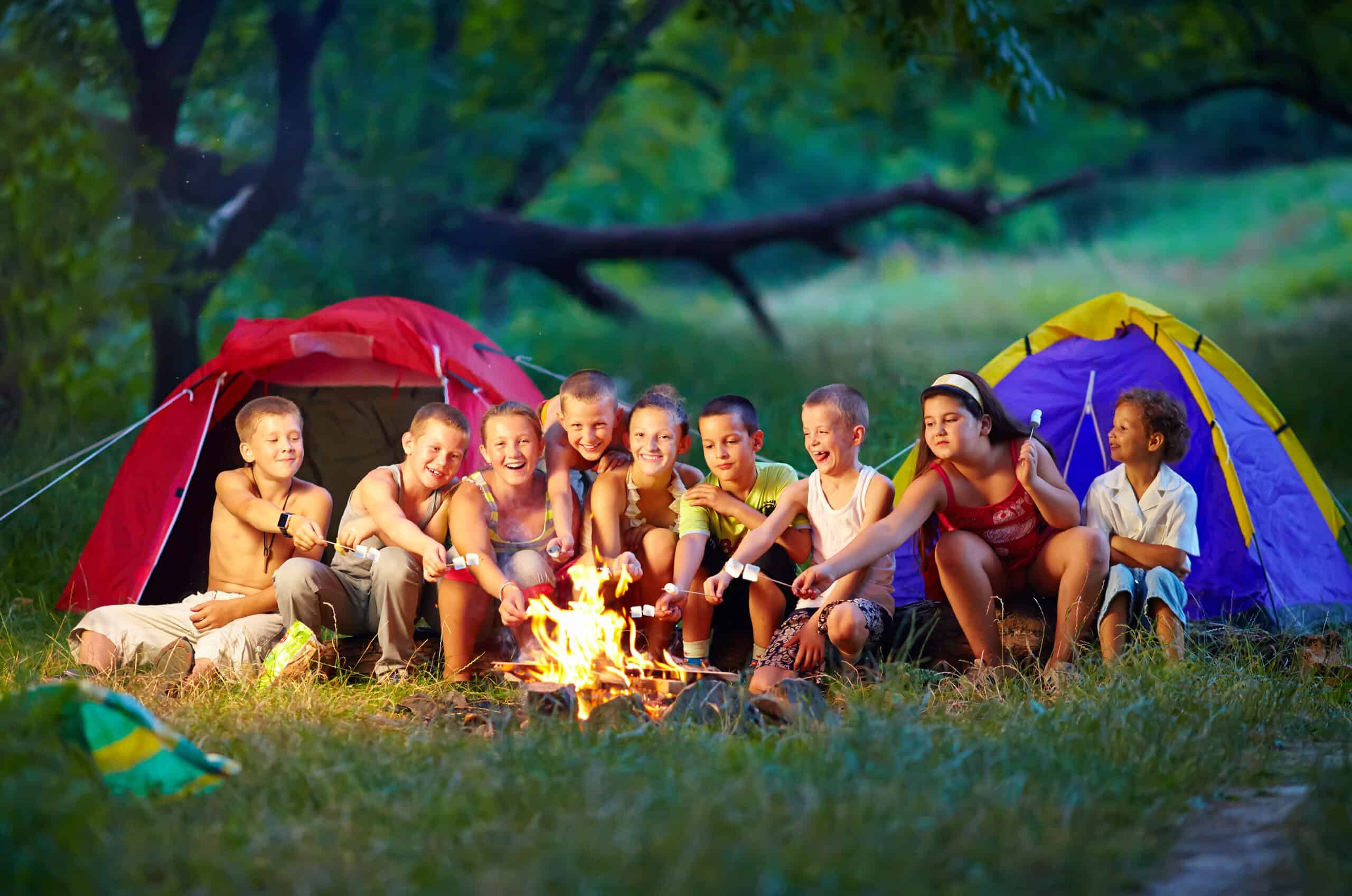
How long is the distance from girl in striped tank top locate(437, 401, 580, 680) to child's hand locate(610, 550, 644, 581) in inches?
9.4

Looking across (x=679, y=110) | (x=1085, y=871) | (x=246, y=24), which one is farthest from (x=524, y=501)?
(x=679, y=110)

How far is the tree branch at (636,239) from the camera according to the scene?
10375 mm

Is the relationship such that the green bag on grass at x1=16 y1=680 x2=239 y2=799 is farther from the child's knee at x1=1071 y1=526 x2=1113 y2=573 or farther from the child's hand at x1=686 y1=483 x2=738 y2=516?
the child's knee at x1=1071 y1=526 x2=1113 y2=573

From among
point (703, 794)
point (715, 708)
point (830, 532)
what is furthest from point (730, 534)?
point (703, 794)

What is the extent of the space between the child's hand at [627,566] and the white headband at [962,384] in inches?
44.4

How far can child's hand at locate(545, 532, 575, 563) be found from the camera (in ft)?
14.0

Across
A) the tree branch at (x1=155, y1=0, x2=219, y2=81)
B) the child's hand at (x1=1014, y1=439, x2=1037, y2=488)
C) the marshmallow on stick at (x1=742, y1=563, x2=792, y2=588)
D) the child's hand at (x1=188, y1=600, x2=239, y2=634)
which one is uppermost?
the tree branch at (x1=155, y1=0, x2=219, y2=81)

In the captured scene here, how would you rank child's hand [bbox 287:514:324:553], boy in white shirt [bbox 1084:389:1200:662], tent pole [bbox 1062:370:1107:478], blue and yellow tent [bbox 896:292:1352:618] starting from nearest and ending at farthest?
boy in white shirt [bbox 1084:389:1200:662]
child's hand [bbox 287:514:324:553]
blue and yellow tent [bbox 896:292:1352:618]
tent pole [bbox 1062:370:1107:478]

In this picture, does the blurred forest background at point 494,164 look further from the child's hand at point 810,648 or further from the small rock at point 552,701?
the small rock at point 552,701

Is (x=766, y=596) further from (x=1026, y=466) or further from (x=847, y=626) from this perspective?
(x=1026, y=466)

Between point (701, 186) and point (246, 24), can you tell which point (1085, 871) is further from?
point (701, 186)

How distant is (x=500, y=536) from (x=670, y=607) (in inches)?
26.6

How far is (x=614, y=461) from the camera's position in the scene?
4395 millimetres

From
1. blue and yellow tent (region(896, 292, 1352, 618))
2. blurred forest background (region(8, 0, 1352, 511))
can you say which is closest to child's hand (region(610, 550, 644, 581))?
blue and yellow tent (region(896, 292, 1352, 618))
